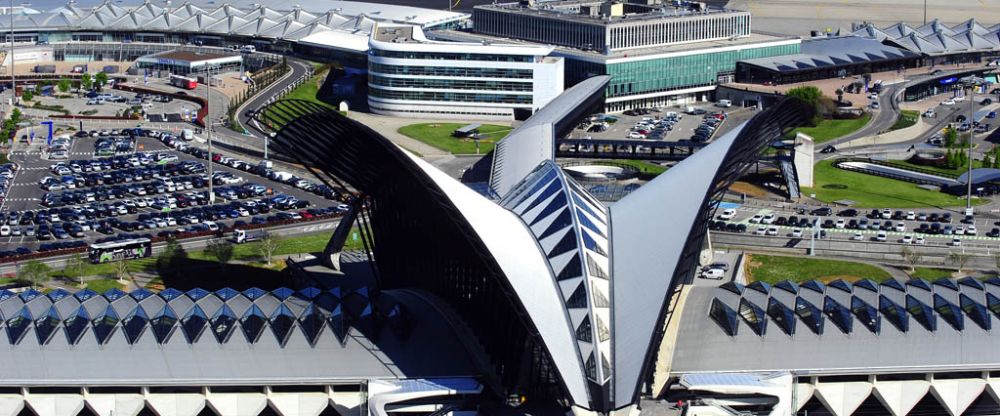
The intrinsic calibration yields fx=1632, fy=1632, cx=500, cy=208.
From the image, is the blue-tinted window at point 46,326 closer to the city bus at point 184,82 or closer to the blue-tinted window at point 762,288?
the blue-tinted window at point 762,288

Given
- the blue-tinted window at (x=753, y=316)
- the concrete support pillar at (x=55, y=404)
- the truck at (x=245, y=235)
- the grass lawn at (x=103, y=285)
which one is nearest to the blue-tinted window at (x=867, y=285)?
the blue-tinted window at (x=753, y=316)

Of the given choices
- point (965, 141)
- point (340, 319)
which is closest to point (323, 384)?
point (340, 319)

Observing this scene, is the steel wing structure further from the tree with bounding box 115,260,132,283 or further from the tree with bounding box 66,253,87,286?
the tree with bounding box 66,253,87,286

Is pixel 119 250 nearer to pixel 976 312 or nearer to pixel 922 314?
pixel 922 314

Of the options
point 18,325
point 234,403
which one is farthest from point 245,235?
point 234,403

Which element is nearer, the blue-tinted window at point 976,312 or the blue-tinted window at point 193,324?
the blue-tinted window at point 193,324

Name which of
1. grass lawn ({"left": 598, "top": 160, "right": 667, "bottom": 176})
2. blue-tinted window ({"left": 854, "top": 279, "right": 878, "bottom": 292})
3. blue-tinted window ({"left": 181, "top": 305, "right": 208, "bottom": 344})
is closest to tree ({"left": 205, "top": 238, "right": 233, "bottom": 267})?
blue-tinted window ({"left": 181, "top": 305, "right": 208, "bottom": 344})

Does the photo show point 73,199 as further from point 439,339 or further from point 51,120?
point 439,339
